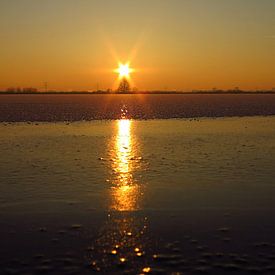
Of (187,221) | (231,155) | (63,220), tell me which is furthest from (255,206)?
(231,155)

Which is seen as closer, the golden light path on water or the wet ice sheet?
the wet ice sheet

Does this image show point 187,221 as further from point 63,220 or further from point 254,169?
point 254,169

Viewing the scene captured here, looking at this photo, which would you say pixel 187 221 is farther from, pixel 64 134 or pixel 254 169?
pixel 64 134

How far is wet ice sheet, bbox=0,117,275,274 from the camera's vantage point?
10469 millimetres

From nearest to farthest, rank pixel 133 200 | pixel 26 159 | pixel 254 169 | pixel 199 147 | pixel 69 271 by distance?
pixel 69 271
pixel 133 200
pixel 254 169
pixel 26 159
pixel 199 147

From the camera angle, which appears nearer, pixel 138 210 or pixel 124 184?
pixel 138 210

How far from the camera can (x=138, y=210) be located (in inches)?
579

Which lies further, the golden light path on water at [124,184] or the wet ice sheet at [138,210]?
the golden light path on water at [124,184]

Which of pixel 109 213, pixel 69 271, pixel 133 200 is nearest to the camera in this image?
pixel 69 271

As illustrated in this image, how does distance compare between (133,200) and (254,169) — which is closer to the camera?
(133,200)

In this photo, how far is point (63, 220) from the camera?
1350 cm

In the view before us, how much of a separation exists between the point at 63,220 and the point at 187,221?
3763 millimetres

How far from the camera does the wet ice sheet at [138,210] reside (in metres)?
10.5

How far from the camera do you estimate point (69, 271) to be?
9.67 m
